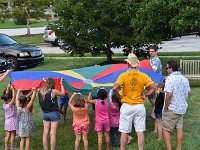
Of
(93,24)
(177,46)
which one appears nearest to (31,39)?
(177,46)

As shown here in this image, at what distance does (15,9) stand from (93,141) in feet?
83.2

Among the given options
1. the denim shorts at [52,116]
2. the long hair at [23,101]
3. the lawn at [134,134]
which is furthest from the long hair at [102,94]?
the long hair at [23,101]

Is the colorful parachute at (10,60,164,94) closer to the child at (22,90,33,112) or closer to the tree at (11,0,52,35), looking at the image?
the child at (22,90,33,112)

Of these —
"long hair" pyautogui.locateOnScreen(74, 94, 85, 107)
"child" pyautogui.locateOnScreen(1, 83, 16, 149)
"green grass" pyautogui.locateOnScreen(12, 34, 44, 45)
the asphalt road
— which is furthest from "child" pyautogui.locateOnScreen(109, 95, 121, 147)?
"green grass" pyautogui.locateOnScreen(12, 34, 44, 45)

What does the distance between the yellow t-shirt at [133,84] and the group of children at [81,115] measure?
828mm

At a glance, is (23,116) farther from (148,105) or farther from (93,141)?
(148,105)

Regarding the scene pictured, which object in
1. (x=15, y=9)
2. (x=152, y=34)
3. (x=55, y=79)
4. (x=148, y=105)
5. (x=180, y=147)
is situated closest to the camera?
(x=180, y=147)

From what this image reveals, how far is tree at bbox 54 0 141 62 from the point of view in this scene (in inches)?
653

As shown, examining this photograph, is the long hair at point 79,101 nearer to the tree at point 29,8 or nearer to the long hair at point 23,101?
the long hair at point 23,101

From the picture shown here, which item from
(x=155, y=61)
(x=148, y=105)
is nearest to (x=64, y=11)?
(x=148, y=105)

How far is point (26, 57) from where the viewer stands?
63.5 ft

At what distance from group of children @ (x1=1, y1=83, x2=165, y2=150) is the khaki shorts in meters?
0.73

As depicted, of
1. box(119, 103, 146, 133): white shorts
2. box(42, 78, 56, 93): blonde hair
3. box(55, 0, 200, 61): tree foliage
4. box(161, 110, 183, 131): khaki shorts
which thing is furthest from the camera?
box(55, 0, 200, 61): tree foliage

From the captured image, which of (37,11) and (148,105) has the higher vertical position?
(37,11)
